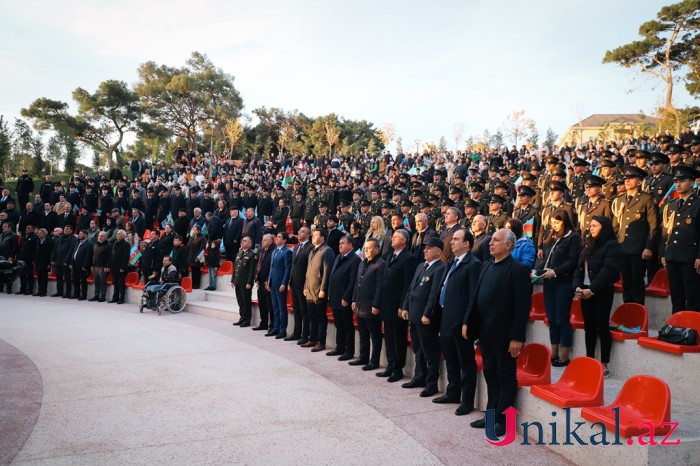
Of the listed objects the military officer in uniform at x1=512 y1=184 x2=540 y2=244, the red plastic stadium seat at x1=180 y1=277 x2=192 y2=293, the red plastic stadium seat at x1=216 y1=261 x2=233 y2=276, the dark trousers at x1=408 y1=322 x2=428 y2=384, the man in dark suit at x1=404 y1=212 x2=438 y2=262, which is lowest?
the dark trousers at x1=408 y1=322 x2=428 y2=384

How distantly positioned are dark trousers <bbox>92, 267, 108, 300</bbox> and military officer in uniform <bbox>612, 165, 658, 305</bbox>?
12.6 meters

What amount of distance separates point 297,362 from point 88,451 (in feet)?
10.9

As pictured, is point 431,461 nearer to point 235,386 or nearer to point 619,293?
point 235,386

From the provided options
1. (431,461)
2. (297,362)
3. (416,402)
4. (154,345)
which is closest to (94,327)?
(154,345)

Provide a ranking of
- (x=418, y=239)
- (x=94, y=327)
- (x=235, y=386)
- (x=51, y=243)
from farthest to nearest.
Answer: (x=51, y=243), (x=94, y=327), (x=418, y=239), (x=235, y=386)

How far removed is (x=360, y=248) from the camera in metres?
10.3

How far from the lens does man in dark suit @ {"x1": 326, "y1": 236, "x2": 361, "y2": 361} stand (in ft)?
24.4

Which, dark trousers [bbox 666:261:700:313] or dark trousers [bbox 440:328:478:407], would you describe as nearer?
dark trousers [bbox 440:328:478:407]

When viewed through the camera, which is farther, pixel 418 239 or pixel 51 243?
pixel 51 243

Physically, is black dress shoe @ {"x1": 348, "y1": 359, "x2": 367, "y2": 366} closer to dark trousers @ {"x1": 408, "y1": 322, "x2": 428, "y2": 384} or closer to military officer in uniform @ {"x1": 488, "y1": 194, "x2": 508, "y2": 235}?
dark trousers @ {"x1": 408, "y1": 322, "x2": 428, "y2": 384}

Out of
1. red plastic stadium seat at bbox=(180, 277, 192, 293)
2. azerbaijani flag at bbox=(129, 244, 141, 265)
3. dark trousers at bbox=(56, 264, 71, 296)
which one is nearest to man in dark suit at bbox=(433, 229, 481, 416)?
red plastic stadium seat at bbox=(180, 277, 192, 293)

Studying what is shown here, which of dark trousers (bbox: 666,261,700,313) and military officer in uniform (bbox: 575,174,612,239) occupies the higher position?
military officer in uniform (bbox: 575,174,612,239)

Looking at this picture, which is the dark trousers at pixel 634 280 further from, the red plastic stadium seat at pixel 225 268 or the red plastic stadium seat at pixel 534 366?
the red plastic stadium seat at pixel 225 268

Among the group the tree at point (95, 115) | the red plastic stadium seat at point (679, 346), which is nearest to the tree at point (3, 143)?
the tree at point (95, 115)
